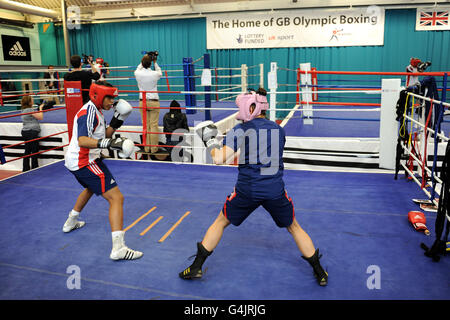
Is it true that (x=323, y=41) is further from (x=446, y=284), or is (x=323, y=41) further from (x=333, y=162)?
(x=446, y=284)

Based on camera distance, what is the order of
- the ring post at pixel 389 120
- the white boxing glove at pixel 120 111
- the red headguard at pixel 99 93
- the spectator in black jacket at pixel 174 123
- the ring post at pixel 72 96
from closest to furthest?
the red headguard at pixel 99 93 → the white boxing glove at pixel 120 111 → the ring post at pixel 389 120 → the ring post at pixel 72 96 → the spectator in black jacket at pixel 174 123

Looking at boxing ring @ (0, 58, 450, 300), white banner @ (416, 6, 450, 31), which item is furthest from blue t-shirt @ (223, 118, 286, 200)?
white banner @ (416, 6, 450, 31)

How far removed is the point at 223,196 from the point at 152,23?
9135mm

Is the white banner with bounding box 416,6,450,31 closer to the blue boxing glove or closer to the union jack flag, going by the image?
the union jack flag

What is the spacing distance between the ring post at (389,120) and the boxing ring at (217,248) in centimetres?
19

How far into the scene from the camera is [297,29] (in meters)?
9.58

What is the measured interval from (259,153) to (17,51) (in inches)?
453

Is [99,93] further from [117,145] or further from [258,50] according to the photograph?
[258,50]

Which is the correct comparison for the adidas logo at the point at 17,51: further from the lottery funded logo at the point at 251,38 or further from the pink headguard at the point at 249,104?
the pink headguard at the point at 249,104

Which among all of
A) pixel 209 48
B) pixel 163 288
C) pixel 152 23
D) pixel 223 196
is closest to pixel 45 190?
pixel 223 196

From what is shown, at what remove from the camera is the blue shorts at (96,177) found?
222 cm

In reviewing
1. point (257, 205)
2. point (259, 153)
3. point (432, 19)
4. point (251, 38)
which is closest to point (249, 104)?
point (259, 153)

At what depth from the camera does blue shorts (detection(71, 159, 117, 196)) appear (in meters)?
2.22

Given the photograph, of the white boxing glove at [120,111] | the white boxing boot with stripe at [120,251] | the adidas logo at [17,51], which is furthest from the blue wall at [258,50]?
the white boxing boot with stripe at [120,251]
